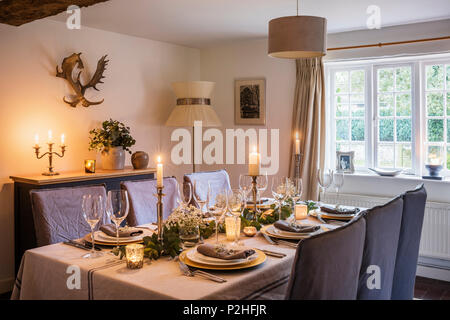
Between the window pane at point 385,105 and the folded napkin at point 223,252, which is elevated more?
the window pane at point 385,105

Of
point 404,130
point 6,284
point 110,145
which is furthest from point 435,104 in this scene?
point 6,284

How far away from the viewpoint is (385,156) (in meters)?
4.48

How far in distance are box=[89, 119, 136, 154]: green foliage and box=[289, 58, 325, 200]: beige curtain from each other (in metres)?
1.75

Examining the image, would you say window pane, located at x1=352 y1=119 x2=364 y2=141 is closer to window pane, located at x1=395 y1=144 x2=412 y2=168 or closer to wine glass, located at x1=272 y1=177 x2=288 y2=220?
window pane, located at x1=395 y1=144 x2=412 y2=168

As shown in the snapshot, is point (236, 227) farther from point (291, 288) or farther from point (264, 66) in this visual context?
point (264, 66)

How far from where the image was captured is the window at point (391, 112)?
418cm

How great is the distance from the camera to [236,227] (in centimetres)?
203

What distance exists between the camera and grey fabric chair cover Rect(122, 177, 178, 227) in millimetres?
2785

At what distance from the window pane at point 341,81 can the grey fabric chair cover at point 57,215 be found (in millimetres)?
3090

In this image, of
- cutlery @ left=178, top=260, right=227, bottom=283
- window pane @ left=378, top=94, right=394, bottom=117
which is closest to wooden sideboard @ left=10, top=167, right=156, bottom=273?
cutlery @ left=178, top=260, right=227, bottom=283

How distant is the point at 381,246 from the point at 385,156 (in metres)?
2.78

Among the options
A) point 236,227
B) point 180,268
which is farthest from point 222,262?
point 236,227

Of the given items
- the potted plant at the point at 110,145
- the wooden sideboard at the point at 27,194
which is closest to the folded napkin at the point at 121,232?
the wooden sideboard at the point at 27,194

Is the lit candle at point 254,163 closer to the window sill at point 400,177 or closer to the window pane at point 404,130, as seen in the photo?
the window sill at point 400,177
